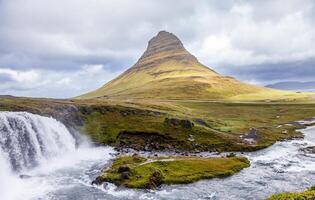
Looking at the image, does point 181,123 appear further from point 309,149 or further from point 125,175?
point 125,175

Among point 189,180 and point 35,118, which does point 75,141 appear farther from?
point 189,180

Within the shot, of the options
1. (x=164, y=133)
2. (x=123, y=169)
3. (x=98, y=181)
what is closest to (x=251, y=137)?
(x=164, y=133)

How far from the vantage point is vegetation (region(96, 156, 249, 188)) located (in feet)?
211

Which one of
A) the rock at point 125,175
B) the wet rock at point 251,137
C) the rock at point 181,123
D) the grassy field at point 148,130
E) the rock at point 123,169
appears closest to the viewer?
the rock at point 125,175

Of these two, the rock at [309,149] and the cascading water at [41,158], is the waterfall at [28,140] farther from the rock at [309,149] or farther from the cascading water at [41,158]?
the rock at [309,149]

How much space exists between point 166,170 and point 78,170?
19.0m

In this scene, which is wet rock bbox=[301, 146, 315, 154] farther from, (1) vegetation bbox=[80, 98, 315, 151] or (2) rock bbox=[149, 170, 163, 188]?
(2) rock bbox=[149, 170, 163, 188]

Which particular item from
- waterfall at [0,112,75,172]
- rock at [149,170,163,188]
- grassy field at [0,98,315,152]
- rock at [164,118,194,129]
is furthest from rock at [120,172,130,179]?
rock at [164,118,194,129]

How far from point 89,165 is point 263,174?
37.3 meters

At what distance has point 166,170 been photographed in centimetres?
6981

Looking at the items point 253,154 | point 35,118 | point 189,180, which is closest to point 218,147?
point 253,154

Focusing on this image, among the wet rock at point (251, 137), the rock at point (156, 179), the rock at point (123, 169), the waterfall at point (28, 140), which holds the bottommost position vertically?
the rock at point (156, 179)

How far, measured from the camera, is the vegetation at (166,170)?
64188 mm

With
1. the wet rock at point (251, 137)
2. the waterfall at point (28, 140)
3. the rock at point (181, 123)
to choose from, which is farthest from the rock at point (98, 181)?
the wet rock at point (251, 137)
